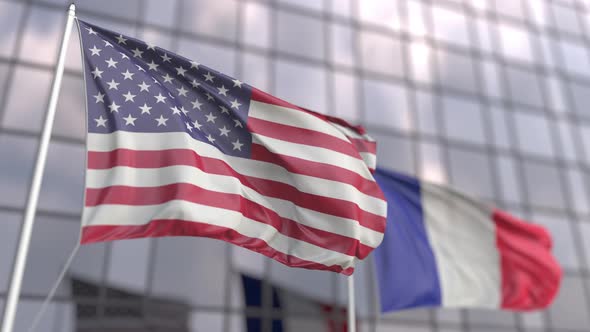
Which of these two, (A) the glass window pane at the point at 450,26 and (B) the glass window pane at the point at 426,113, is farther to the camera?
(A) the glass window pane at the point at 450,26

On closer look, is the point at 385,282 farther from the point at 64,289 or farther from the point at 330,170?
the point at 64,289

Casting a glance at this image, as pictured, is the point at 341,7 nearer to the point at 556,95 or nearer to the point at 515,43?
the point at 515,43

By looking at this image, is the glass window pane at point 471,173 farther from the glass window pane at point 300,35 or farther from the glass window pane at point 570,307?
the glass window pane at point 300,35

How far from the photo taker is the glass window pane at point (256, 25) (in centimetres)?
1878

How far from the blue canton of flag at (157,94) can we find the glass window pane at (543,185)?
15.8 m

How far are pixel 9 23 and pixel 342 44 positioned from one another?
10.2 metres

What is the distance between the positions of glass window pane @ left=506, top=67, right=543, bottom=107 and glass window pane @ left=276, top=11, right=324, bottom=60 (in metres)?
8.21

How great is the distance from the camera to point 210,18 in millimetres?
18391

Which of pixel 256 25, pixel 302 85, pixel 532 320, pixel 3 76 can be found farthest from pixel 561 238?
pixel 3 76

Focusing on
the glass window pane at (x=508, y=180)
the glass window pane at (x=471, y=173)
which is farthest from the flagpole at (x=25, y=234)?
the glass window pane at (x=508, y=180)

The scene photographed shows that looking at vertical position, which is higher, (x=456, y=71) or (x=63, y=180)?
(x=456, y=71)

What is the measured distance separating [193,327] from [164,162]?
793 centimetres

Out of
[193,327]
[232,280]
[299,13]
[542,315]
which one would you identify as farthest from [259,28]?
[542,315]

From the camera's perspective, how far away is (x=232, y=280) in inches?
600
